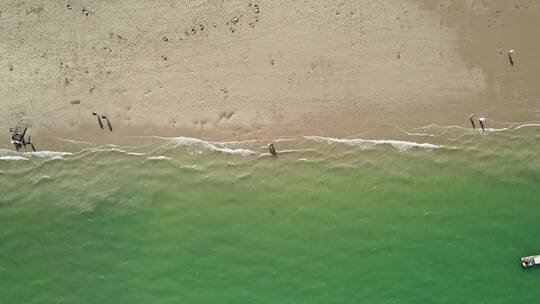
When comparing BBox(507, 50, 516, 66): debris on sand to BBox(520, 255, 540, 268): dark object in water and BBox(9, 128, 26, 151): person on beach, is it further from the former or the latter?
BBox(9, 128, 26, 151): person on beach

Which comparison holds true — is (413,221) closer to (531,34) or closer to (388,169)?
(388,169)

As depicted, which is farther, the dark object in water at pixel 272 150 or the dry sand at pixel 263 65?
the dark object in water at pixel 272 150

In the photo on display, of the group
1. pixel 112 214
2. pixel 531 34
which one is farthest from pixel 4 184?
pixel 531 34

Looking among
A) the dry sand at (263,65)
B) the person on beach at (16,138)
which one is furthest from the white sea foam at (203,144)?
the person on beach at (16,138)

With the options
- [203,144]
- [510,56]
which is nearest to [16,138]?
[203,144]

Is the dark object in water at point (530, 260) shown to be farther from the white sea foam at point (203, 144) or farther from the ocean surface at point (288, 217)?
the white sea foam at point (203, 144)
